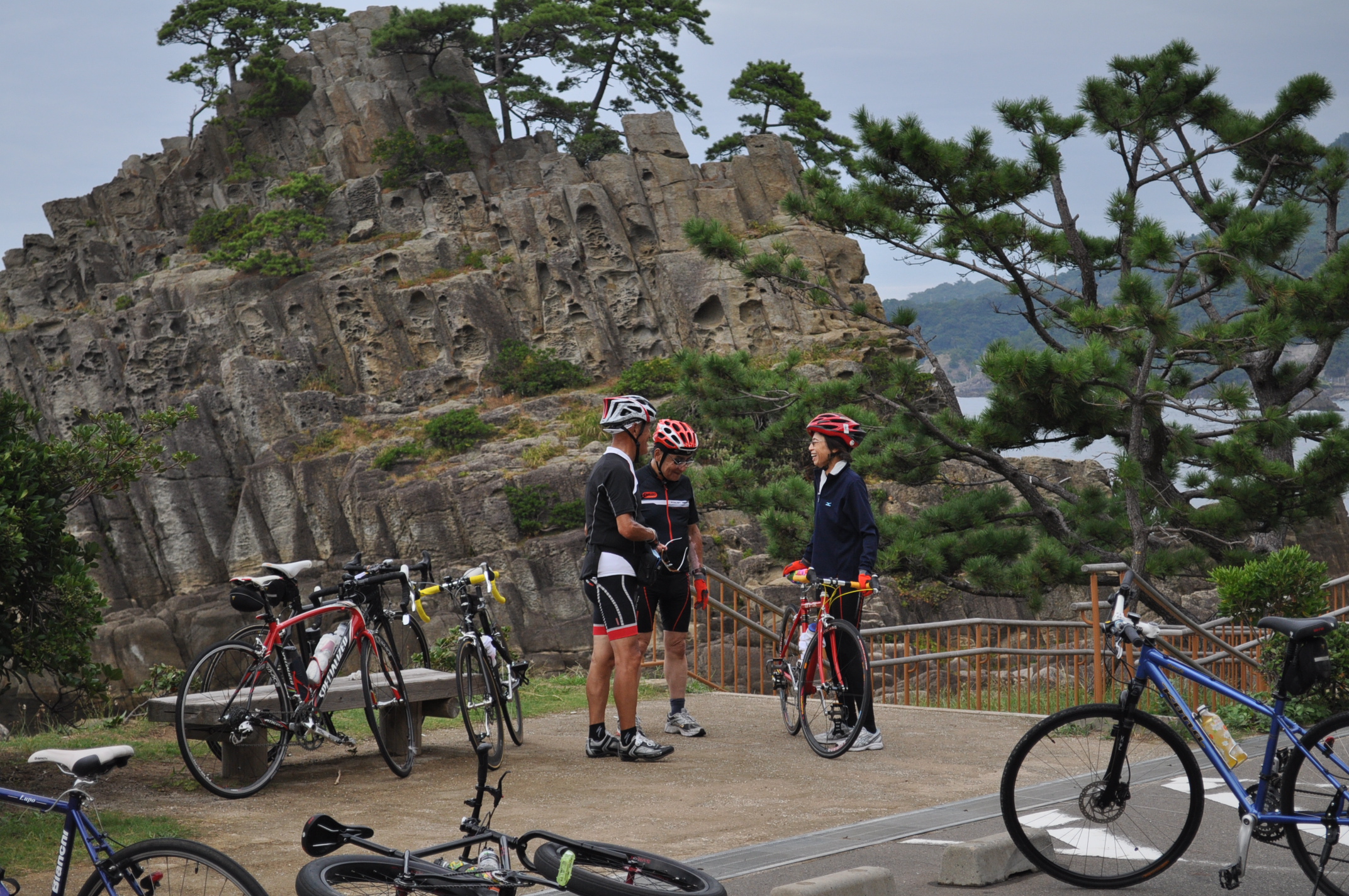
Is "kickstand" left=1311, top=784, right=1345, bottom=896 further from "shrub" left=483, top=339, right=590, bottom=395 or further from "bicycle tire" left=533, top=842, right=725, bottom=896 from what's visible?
"shrub" left=483, top=339, right=590, bottom=395

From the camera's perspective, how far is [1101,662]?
8023 mm

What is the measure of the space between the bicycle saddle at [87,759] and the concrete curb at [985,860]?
8.68 ft

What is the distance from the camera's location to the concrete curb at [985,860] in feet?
13.2

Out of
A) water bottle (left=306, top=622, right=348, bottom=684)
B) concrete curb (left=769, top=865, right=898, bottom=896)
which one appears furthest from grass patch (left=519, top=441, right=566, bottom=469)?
concrete curb (left=769, top=865, right=898, bottom=896)

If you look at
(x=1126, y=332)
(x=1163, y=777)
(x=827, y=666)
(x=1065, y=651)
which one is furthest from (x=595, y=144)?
(x=1163, y=777)

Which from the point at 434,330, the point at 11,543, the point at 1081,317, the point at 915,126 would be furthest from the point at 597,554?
the point at 434,330

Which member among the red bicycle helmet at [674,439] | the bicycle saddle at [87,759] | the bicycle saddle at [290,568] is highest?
the red bicycle helmet at [674,439]

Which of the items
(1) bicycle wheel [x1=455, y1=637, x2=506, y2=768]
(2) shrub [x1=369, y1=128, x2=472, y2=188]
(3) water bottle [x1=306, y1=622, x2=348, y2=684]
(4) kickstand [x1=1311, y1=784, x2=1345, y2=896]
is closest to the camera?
(4) kickstand [x1=1311, y1=784, x2=1345, y2=896]

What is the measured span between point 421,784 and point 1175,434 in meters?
11.4

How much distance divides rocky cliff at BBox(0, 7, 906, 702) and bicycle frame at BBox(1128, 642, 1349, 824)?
26.2 meters

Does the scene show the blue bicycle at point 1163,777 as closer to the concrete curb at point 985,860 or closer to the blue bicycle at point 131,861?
the concrete curb at point 985,860

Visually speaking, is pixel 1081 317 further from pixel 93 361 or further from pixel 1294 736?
pixel 93 361

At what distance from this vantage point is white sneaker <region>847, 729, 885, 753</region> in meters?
6.96

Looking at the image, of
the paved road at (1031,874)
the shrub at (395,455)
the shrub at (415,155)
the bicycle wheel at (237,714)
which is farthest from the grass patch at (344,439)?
the paved road at (1031,874)
